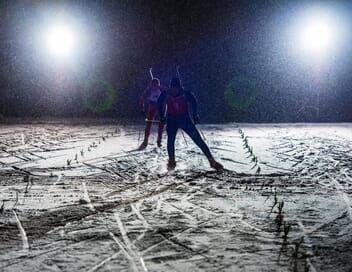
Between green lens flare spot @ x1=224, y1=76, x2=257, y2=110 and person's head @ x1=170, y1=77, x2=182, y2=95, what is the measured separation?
11069 mm

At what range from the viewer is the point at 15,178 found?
23.3 ft

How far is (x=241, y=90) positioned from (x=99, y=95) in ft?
21.3

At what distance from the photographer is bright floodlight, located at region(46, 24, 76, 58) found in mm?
18797

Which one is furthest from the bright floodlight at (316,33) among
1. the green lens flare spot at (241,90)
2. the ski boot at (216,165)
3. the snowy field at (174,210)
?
the ski boot at (216,165)

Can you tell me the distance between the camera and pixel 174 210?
5.19 metres

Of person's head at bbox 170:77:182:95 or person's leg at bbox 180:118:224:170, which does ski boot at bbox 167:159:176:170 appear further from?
person's head at bbox 170:77:182:95

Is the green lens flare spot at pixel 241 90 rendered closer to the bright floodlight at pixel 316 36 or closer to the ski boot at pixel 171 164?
the bright floodlight at pixel 316 36

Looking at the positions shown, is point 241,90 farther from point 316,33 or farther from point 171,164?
point 171,164

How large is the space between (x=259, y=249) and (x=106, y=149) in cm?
667

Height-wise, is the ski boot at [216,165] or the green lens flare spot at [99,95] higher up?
the green lens flare spot at [99,95]

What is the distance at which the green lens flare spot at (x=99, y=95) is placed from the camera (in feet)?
63.4

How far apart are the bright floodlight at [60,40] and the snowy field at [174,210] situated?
9.89 metres

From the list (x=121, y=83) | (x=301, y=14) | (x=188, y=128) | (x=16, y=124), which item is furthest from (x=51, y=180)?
(x=301, y=14)

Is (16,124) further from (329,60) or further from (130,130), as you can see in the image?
(329,60)
